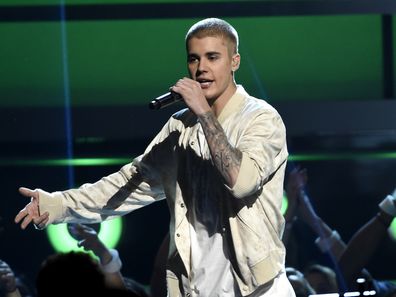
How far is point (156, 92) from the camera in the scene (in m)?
5.79

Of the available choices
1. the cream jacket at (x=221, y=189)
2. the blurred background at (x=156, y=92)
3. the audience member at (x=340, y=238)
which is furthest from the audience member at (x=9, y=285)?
the cream jacket at (x=221, y=189)

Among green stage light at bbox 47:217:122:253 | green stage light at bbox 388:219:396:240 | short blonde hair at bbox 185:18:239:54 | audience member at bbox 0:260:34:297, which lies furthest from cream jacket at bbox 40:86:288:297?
green stage light at bbox 388:219:396:240

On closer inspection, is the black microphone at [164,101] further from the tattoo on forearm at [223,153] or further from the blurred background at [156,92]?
the blurred background at [156,92]

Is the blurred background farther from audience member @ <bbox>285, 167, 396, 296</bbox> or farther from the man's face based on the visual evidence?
the man's face

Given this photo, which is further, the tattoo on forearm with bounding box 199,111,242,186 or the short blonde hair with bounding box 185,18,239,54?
the short blonde hair with bounding box 185,18,239,54

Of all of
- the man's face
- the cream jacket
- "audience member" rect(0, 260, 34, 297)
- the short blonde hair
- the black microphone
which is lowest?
"audience member" rect(0, 260, 34, 297)

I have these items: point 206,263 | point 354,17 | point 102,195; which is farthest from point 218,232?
point 354,17

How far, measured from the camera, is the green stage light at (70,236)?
566 cm

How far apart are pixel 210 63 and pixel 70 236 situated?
269 centimetres

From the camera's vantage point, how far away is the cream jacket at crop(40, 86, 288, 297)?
10.1ft

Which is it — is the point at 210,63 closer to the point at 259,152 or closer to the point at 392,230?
the point at 259,152

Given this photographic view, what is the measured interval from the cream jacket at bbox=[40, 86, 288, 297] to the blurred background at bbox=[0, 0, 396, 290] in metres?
2.25

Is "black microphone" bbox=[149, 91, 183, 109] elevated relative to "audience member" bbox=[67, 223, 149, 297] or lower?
elevated

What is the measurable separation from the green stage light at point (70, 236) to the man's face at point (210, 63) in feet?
8.54
